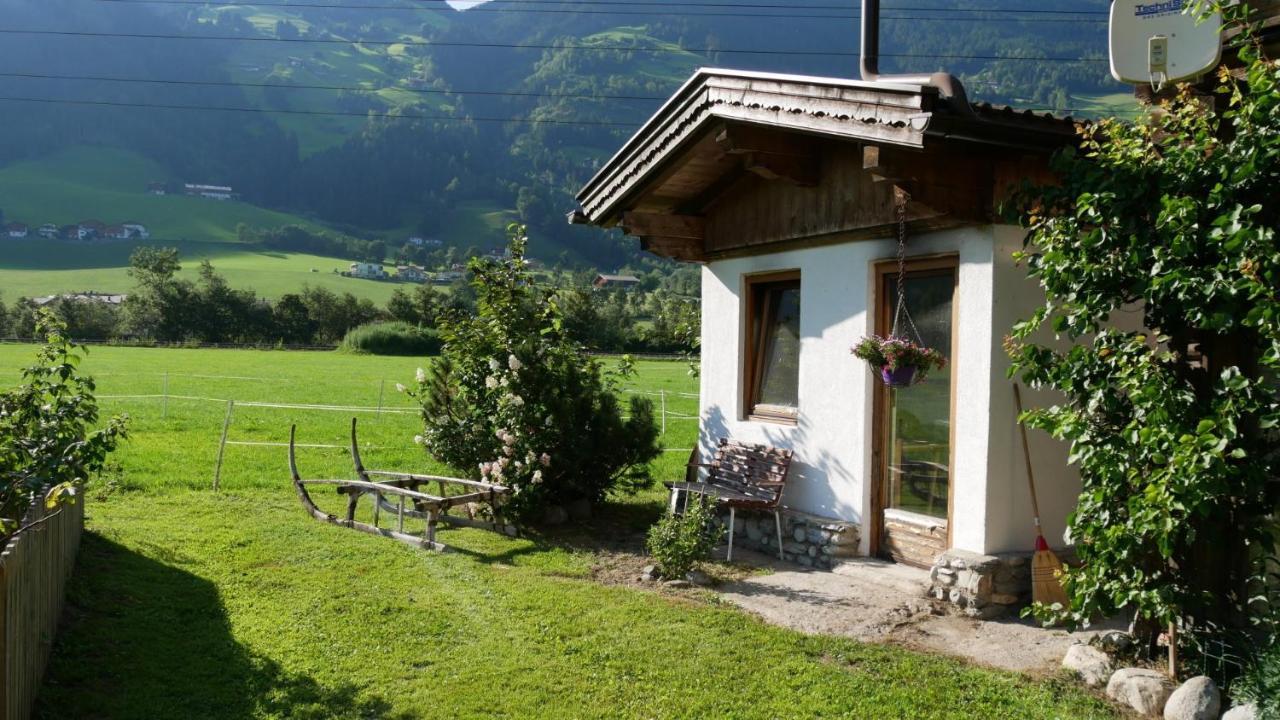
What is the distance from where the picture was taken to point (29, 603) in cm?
530

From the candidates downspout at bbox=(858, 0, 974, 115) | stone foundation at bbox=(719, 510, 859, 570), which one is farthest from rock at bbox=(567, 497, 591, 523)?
downspout at bbox=(858, 0, 974, 115)

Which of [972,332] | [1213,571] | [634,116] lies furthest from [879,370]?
[634,116]

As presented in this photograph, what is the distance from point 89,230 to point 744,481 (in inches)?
5350

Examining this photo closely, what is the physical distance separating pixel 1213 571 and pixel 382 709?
4594 mm

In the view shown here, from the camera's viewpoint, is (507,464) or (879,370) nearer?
(879,370)

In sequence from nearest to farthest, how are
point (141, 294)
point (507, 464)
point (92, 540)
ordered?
point (92, 540), point (507, 464), point (141, 294)

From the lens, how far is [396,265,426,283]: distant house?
115938 mm

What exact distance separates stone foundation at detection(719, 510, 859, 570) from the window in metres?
1.01

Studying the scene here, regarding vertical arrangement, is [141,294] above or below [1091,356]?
above

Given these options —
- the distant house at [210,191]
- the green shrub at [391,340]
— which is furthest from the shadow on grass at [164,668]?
the distant house at [210,191]

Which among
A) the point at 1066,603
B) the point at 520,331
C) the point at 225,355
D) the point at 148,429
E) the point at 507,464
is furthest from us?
the point at 225,355

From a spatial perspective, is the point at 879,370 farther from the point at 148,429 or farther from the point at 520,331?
the point at 148,429

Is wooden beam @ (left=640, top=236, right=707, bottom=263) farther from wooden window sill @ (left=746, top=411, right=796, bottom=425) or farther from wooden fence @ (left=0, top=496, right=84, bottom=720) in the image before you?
wooden fence @ (left=0, top=496, right=84, bottom=720)

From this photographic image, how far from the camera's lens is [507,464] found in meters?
10.2
